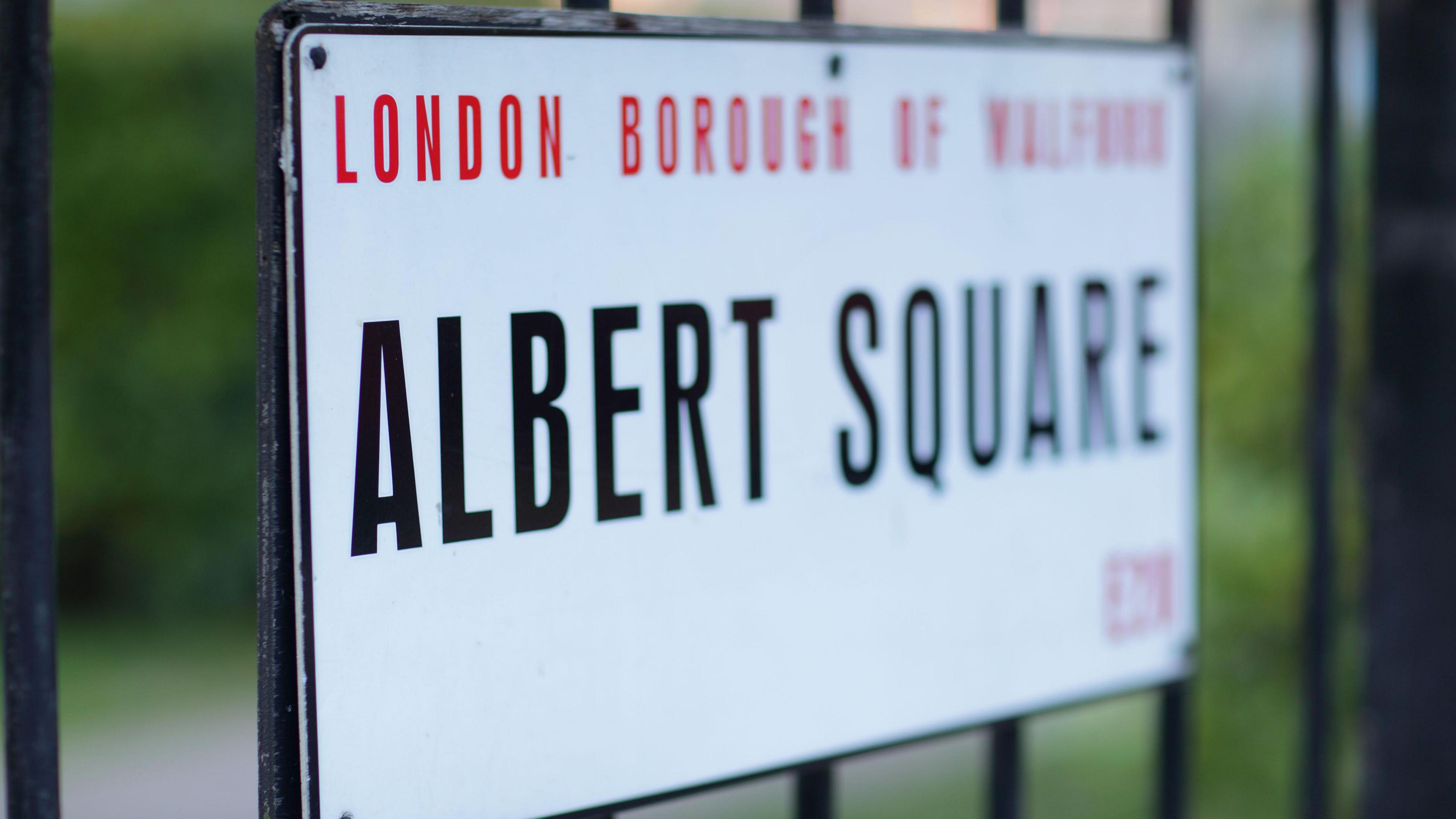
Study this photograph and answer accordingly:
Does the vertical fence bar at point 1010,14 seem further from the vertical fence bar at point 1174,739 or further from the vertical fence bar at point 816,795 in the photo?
the vertical fence bar at point 816,795

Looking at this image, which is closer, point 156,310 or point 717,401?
point 717,401

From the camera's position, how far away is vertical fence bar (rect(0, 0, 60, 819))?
1.09m

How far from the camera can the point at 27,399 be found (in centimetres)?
109

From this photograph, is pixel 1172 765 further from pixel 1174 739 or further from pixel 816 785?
pixel 816 785

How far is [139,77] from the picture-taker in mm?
6680

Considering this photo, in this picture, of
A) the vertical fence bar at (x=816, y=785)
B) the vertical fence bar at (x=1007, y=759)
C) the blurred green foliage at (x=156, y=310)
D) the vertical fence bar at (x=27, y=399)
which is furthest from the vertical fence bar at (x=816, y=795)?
the blurred green foliage at (x=156, y=310)

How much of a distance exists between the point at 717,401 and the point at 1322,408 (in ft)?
3.33

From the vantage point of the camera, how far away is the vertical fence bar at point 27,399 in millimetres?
1087

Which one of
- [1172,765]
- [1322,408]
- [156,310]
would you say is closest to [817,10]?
[1322,408]

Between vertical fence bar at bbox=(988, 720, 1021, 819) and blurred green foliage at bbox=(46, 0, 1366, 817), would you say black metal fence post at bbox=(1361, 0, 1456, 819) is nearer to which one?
vertical fence bar at bbox=(988, 720, 1021, 819)

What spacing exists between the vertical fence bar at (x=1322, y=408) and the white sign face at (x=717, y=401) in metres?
0.33

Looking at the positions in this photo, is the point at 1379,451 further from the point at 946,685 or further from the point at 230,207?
the point at 230,207

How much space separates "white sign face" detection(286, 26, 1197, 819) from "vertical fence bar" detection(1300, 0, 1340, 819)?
326mm

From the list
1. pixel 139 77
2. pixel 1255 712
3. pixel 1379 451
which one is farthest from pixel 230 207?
pixel 1379 451
